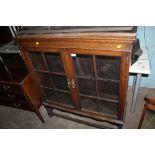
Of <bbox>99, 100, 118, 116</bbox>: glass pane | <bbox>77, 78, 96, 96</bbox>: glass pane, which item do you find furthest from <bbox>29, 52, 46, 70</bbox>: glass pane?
<bbox>99, 100, 118, 116</bbox>: glass pane

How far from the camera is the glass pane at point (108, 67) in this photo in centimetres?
145

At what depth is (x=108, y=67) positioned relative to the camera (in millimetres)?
A: 1479

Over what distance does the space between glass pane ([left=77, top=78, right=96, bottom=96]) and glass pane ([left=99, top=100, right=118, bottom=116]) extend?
17cm

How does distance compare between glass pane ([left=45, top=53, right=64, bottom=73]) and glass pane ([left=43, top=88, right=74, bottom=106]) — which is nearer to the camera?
glass pane ([left=45, top=53, right=64, bottom=73])

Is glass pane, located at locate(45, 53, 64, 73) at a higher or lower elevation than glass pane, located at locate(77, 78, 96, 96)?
higher

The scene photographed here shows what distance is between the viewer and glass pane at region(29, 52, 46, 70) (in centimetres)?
166

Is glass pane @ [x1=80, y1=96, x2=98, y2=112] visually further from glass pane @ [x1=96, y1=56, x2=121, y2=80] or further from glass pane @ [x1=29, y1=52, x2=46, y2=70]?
glass pane @ [x1=29, y1=52, x2=46, y2=70]

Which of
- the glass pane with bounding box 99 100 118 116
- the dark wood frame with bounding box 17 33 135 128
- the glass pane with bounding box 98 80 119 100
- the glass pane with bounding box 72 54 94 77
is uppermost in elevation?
the dark wood frame with bounding box 17 33 135 128

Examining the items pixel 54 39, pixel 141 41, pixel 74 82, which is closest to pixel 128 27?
pixel 54 39

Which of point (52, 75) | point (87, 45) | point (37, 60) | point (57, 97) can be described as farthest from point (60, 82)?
point (87, 45)

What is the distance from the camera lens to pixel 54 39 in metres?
1.29

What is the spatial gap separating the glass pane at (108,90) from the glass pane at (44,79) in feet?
2.02

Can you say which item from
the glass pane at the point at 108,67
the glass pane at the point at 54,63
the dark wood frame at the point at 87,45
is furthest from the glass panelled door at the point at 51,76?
the glass pane at the point at 108,67
